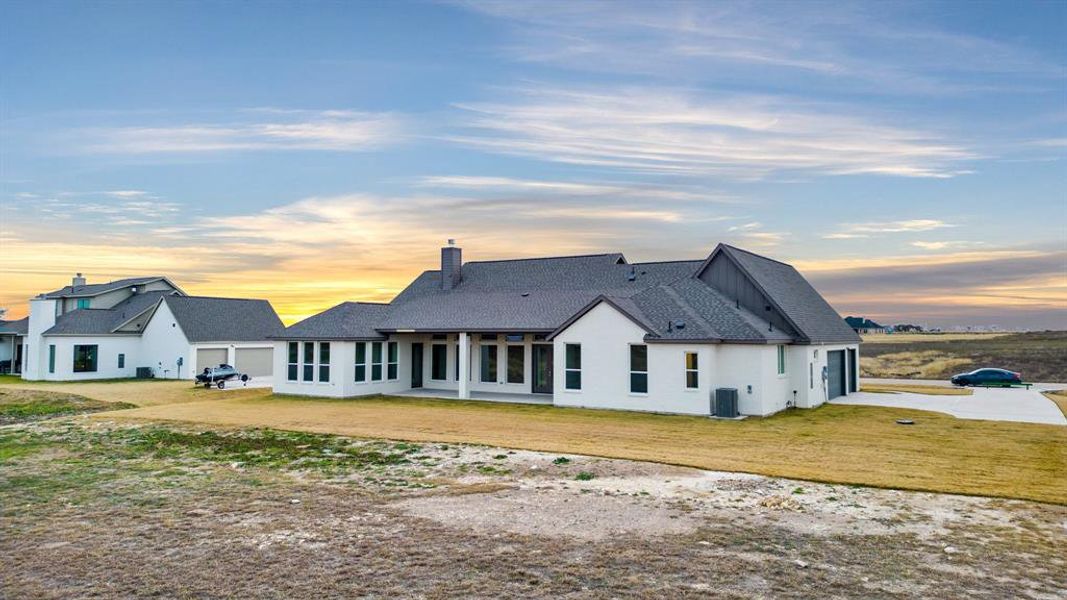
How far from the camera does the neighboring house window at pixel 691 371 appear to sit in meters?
24.5

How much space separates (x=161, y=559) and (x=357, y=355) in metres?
23.0

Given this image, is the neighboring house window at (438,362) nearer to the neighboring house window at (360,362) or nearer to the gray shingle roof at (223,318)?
the neighboring house window at (360,362)

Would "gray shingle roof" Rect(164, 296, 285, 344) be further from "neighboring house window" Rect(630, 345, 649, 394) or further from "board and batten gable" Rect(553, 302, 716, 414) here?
"neighboring house window" Rect(630, 345, 649, 394)

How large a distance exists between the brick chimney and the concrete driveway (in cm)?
1976

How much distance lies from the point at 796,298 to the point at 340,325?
69.2 feet

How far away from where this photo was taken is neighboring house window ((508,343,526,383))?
3173cm

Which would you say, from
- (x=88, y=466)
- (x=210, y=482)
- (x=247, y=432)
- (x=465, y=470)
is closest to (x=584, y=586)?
(x=465, y=470)

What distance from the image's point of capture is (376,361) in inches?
1282

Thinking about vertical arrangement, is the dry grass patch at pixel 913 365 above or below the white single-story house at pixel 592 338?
below

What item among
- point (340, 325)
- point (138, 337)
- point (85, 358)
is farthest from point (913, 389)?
point (85, 358)

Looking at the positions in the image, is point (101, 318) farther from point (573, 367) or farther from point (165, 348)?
point (573, 367)

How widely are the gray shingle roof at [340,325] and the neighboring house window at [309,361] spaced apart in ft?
1.95

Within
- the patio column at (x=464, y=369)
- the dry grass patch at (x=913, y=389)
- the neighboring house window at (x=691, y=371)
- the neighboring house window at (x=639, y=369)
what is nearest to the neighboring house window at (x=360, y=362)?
the patio column at (x=464, y=369)

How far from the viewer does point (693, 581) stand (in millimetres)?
7965
